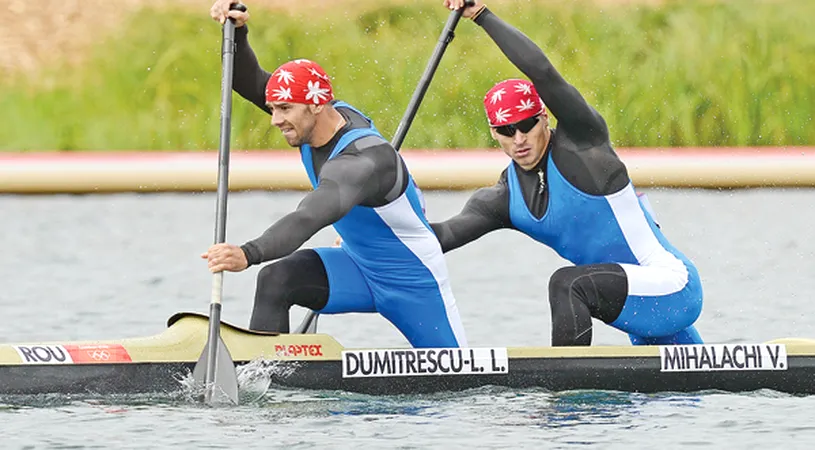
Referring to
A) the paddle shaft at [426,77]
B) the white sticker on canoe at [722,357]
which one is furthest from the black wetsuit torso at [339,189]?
the white sticker on canoe at [722,357]

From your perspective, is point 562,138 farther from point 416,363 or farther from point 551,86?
point 416,363

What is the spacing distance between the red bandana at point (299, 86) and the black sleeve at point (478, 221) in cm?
86

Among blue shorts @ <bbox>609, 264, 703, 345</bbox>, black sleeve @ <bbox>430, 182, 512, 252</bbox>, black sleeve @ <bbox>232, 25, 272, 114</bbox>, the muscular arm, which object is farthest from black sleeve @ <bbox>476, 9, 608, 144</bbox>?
black sleeve @ <bbox>232, 25, 272, 114</bbox>

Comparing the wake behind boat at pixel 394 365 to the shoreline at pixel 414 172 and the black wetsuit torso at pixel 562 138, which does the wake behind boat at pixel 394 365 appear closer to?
the black wetsuit torso at pixel 562 138

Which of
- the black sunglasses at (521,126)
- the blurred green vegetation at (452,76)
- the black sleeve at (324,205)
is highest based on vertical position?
the blurred green vegetation at (452,76)

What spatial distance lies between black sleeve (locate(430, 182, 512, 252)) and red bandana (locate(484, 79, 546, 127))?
1.34 feet

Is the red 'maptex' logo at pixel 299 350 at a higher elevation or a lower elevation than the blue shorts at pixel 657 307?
lower

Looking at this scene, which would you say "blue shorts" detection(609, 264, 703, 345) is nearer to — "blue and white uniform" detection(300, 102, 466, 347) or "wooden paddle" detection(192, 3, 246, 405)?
"blue and white uniform" detection(300, 102, 466, 347)

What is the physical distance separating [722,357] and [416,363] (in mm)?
1246

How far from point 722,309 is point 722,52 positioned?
6.81m

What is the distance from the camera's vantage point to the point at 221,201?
8000 mm

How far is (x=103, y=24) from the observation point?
20.5 m

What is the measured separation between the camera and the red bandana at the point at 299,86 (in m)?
7.82

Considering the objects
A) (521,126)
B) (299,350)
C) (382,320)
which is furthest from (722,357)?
(382,320)
